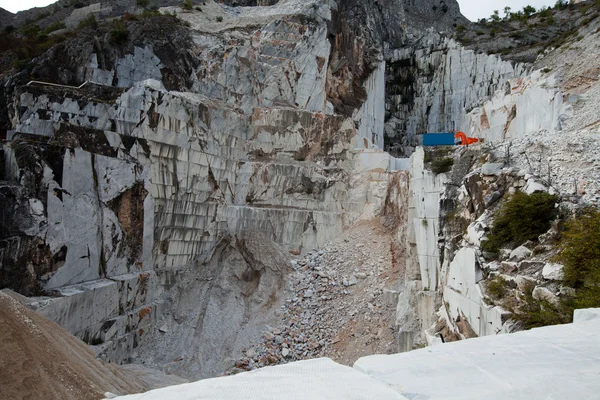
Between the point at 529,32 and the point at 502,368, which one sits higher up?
the point at 529,32

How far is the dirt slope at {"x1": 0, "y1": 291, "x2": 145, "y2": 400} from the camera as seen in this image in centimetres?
664

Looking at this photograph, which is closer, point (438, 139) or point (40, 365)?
point (40, 365)

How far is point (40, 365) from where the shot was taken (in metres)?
7.18

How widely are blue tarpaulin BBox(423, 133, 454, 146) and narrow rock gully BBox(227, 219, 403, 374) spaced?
8.44 m

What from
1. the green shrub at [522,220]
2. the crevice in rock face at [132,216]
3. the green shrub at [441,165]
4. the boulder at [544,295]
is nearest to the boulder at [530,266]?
the boulder at [544,295]

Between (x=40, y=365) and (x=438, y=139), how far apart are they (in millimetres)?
25049

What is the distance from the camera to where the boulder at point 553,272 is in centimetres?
671

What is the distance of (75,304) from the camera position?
1230 centimetres

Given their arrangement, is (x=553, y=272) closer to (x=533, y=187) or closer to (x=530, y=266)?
(x=530, y=266)

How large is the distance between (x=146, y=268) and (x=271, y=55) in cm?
1551

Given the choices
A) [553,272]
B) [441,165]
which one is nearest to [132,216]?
[441,165]

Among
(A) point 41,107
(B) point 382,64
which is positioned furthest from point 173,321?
(B) point 382,64

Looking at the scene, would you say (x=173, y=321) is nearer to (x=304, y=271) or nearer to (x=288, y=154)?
(x=304, y=271)

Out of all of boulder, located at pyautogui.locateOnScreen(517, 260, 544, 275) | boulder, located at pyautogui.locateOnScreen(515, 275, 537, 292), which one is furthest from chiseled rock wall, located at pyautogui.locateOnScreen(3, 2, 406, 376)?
boulder, located at pyautogui.locateOnScreen(517, 260, 544, 275)
